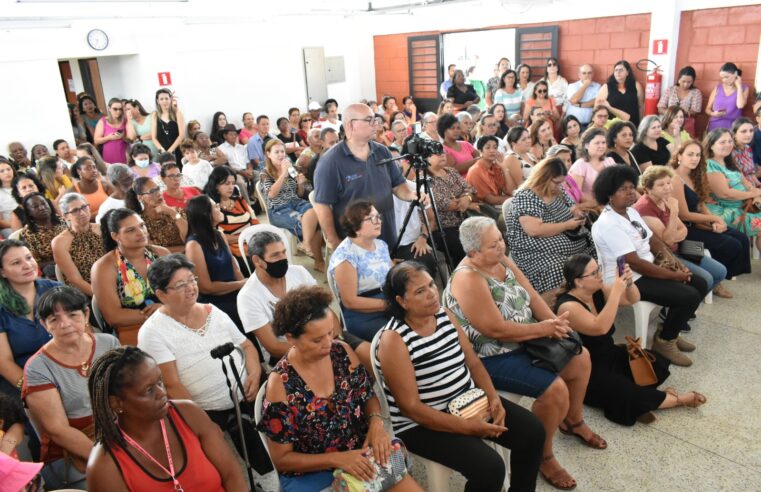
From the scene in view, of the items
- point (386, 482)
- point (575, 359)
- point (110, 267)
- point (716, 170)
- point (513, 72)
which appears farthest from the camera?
point (513, 72)

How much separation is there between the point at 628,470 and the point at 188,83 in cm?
761

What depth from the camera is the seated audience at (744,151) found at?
4699mm

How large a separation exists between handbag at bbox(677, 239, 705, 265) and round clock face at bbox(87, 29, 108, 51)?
277 inches

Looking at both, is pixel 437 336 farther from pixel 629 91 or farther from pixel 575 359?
pixel 629 91

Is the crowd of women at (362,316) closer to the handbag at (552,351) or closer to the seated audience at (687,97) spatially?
the handbag at (552,351)

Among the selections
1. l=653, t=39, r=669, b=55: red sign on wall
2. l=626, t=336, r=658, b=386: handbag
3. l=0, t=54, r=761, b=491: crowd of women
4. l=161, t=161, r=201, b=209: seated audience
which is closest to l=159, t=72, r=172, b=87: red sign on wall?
l=0, t=54, r=761, b=491: crowd of women

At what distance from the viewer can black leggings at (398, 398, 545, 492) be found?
A: 2078mm

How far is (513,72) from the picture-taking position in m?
7.98

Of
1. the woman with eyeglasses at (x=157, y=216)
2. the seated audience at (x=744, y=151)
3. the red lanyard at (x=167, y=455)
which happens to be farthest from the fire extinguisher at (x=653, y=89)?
the red lanyard at (x=167, y=455)

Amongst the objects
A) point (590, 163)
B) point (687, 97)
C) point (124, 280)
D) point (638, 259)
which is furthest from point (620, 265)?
point (687, 97)

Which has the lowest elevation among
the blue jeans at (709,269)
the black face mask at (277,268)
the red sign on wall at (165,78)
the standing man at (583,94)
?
the blue jeans at (709,269)

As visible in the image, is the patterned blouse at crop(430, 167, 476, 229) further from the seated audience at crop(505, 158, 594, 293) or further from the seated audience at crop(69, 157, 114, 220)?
the seated audience at crop(69, 157, 114, 220)

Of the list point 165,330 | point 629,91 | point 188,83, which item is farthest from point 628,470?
point 188,83

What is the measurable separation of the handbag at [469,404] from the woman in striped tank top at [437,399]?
0.02 metres
